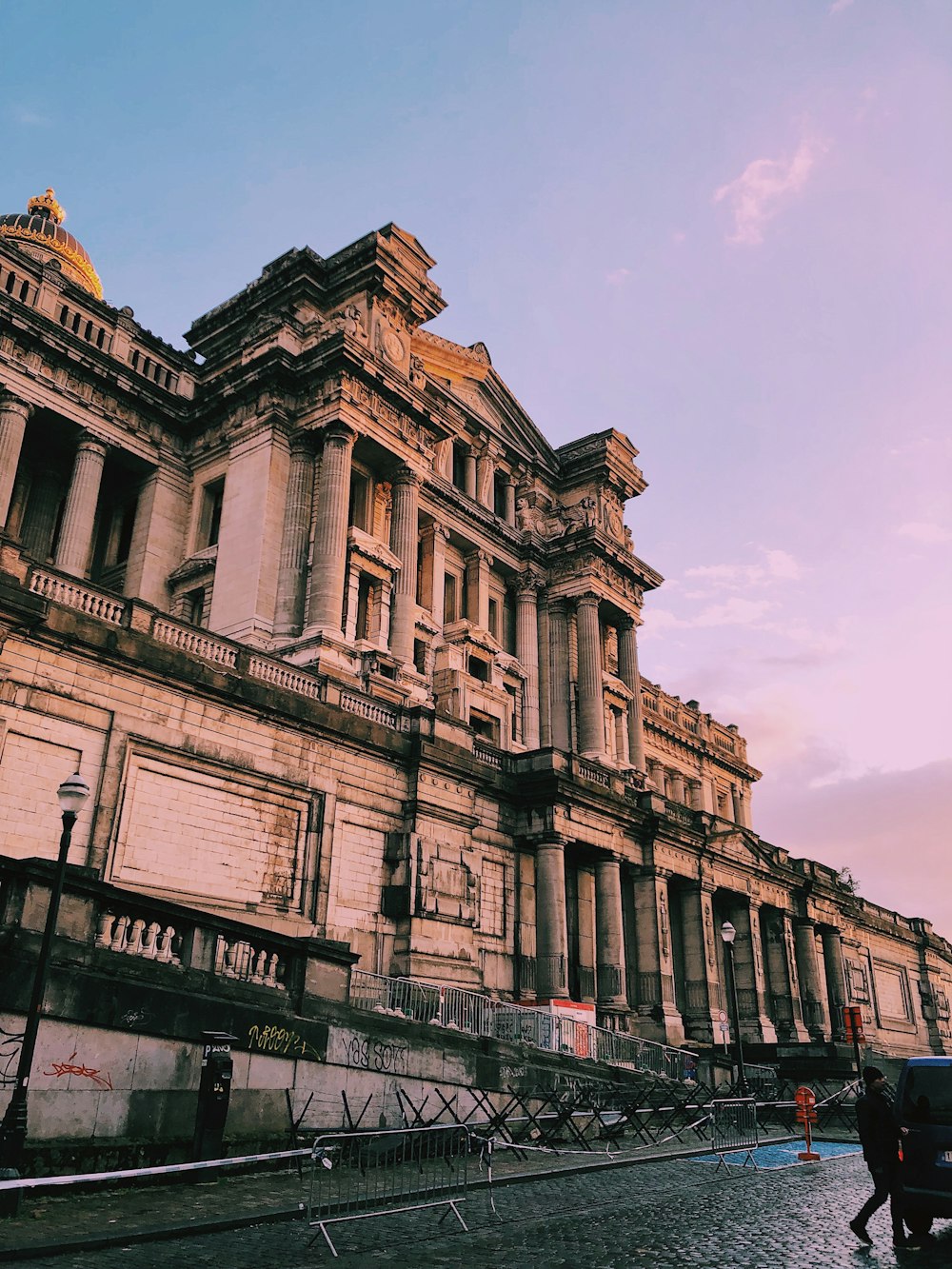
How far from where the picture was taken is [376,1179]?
39.3 feet

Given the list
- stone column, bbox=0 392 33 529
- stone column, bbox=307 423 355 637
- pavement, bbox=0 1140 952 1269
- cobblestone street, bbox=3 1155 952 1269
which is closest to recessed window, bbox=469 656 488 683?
stone column, bbox=307 423 355 637

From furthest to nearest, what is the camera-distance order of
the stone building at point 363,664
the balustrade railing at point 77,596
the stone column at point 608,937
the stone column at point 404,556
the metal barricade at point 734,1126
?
the stone column at point 404,556 → the stone column at point 608,937 → the stone building at point 363,664 → the balustrade railing at point 77,596 → the metal barricade at point 734,1126

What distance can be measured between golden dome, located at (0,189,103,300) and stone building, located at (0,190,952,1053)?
1.29 ft

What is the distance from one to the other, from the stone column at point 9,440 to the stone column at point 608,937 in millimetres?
22894

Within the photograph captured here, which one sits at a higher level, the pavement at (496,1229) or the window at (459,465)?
the window at (459,465)

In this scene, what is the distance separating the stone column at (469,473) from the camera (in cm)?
4819

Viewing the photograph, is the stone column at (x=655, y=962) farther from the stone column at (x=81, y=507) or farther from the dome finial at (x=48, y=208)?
the dome finial at (x=48, y=208)

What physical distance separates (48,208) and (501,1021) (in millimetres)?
59400

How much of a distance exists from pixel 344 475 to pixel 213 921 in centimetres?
2305

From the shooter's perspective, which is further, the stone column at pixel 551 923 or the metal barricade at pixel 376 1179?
the stone column at pixel 551 923

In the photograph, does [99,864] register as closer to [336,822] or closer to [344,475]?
[336,822]

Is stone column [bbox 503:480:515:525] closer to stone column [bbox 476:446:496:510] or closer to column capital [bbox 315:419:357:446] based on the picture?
stone column [bbox 476:446:496:510]

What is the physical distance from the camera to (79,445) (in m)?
37.3

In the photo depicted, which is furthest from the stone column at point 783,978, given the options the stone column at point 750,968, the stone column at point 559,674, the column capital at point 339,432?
the column capital at point 339,432
